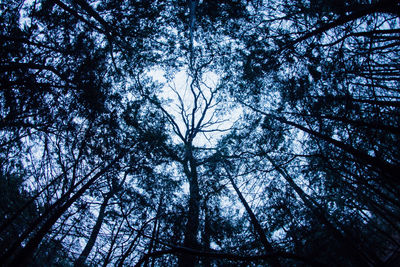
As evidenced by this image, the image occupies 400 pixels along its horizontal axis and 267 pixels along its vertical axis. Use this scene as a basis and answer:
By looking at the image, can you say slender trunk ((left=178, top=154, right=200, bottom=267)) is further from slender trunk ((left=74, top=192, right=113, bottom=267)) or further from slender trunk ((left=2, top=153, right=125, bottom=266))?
slender trunk ((left=2, top=153, right=125, bottom=266))

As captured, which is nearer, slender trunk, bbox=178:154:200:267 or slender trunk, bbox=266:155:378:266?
slender trunk, bbox=266:155:378:266

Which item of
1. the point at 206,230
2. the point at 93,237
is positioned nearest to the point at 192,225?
the point at 206,230

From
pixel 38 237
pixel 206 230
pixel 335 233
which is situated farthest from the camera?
pixel 206 230

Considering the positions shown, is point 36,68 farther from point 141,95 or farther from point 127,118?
point 141,95

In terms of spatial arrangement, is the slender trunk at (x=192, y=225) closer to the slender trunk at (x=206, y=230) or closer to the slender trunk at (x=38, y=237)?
the slender trunk at (x=206, y=230)

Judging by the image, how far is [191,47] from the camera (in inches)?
268

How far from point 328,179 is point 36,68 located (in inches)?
285

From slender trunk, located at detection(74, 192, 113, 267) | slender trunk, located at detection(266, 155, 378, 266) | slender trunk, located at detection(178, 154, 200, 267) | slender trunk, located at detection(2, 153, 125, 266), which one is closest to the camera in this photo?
slender trunk, located at detection(2, 153, 125, 266)

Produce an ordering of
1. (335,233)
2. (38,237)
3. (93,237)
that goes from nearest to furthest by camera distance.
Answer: (38,237) → (335,233) → (93,237)

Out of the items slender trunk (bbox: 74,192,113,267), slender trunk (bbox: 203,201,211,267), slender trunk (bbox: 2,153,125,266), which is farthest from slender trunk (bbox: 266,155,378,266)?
slender trunk (bbox: 74,192,113,267)

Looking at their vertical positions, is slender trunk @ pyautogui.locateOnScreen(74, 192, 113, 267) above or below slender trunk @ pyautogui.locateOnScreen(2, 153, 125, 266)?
above

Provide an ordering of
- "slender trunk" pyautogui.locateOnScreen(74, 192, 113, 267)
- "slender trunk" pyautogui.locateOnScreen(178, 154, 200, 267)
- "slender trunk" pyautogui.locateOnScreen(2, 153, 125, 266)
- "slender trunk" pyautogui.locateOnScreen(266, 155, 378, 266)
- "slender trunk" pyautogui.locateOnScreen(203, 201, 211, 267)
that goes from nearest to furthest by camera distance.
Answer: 1. "slender trunk" pyautogui.locateOnScreen(2, 153, 125, 266)
2. "slender trunk" pyautogui.locateOnScreen(266, 155, 378, 266)
3. "slender trunk" pyautogui.locateOnScreen(178, 154, 200, 267)
4. "slender trunk" pyautogui.locateOnScreen(203, 201, 211, 267)
5. "slender trunk" pyautogui.locateOnScreen(74, 192, 113, 267)

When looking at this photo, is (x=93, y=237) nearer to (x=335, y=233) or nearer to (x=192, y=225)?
(x=192, y=225)

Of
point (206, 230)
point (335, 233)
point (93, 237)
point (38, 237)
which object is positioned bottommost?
point (335, 233)
